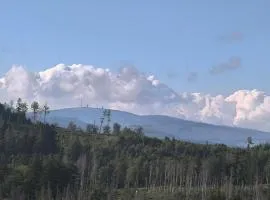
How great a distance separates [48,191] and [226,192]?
59.2 m

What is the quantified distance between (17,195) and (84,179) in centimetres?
4943

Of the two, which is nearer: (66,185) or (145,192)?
(66,185)

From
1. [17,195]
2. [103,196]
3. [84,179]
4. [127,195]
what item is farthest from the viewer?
[84,179]

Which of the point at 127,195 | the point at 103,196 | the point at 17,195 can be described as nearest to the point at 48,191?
the point at 17,195

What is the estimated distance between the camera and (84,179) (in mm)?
192875

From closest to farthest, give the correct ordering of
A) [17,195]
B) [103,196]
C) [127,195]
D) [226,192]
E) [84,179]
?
[17,195], [103,196], [127,195], [226,192], [84,179]

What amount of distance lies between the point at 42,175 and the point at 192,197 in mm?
45510

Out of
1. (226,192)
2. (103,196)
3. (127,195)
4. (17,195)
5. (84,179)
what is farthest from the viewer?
(84,179)

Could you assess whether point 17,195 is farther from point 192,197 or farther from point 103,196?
point 192,197

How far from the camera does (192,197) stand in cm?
17800

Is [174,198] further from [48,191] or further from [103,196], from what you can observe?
[48,191]

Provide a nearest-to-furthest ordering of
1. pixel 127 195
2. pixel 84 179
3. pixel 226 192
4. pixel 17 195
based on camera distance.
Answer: pixel 17 195, pixel 127 195, pixel 226 192, pixel 84 179

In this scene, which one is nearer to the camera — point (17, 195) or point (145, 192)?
point (17, 195)

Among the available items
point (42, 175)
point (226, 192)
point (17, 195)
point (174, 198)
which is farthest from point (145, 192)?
point (17, 195)
